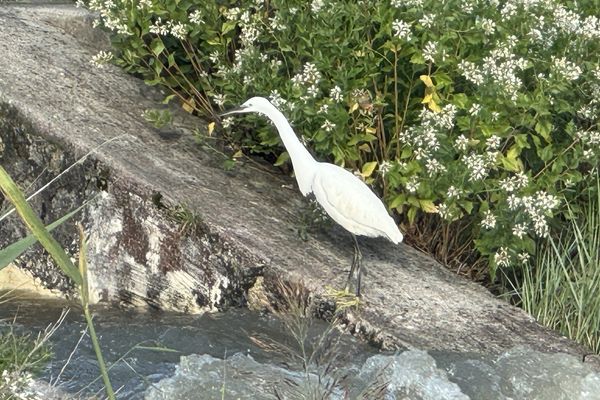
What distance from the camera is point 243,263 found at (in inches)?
197

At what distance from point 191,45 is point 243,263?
1618 millimetres

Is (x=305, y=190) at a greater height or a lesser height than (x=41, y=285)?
greater

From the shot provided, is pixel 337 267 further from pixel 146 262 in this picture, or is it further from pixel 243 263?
pixel 146 262

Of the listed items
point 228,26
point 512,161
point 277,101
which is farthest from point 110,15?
point 512,161

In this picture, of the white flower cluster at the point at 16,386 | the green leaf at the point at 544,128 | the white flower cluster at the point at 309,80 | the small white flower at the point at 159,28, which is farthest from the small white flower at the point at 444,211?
the white flower cluster at the point at 16,386

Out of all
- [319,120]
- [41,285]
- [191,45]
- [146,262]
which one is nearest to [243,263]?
[146,262]

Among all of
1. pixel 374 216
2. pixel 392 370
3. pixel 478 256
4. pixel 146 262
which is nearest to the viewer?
pixel 392 370

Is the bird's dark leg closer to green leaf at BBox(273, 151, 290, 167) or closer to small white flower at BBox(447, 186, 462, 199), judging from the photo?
small white flower at BBox(447, 186, 462, 199)

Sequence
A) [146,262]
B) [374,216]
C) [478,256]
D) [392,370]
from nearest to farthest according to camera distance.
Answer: [392,370], [374,216], [146,262], [478,256]

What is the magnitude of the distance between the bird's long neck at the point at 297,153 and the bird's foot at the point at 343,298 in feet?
1.73

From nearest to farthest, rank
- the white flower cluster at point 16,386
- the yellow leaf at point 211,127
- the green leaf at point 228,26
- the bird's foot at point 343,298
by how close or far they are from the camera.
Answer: the white flower cluster at point 16,386
the bird's foot at point 343,298
the green leaf at point 228,26
the yellow leaf at point 211,127

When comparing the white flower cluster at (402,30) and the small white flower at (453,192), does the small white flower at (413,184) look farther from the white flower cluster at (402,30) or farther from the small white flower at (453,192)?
the white flower cluster at (402,30)

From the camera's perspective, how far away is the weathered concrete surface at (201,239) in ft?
15.8

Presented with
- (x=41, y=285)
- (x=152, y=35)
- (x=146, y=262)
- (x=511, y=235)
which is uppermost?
(x=152, y=35)
